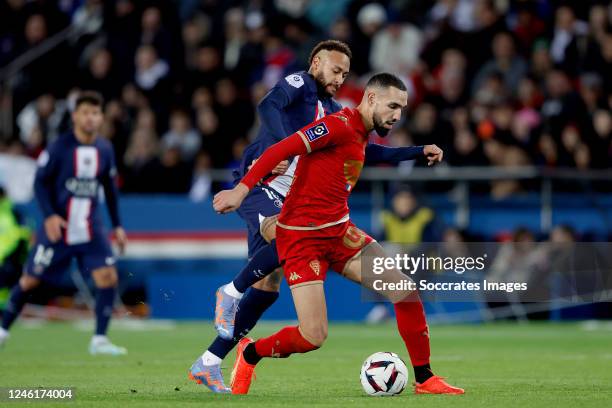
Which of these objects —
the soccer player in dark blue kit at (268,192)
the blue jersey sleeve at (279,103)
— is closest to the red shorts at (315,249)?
the soccer player in dark blue kit at (268,192)

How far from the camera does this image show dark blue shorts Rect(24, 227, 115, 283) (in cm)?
1306

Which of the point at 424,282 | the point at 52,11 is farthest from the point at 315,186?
the point at 52,11

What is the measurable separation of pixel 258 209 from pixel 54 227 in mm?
4178

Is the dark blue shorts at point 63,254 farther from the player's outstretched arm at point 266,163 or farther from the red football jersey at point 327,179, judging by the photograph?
the player's outstretched arm at point 266,163

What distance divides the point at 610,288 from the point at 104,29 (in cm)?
1064

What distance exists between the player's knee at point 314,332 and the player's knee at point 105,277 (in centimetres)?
533

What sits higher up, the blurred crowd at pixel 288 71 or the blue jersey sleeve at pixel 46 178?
the blurred crowd at pixel 288 71

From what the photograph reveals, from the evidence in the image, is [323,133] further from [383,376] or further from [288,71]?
[288,71]

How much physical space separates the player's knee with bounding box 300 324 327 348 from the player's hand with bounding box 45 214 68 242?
517cm

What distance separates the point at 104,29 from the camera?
75.0 feet

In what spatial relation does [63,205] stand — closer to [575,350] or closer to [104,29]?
[575,350]

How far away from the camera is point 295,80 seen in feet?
30.6

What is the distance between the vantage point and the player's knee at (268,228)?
28.6 feet

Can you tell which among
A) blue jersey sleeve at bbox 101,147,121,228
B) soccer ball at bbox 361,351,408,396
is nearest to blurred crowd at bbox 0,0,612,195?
blue jersey sleeve at bbox 101,147,121,228
